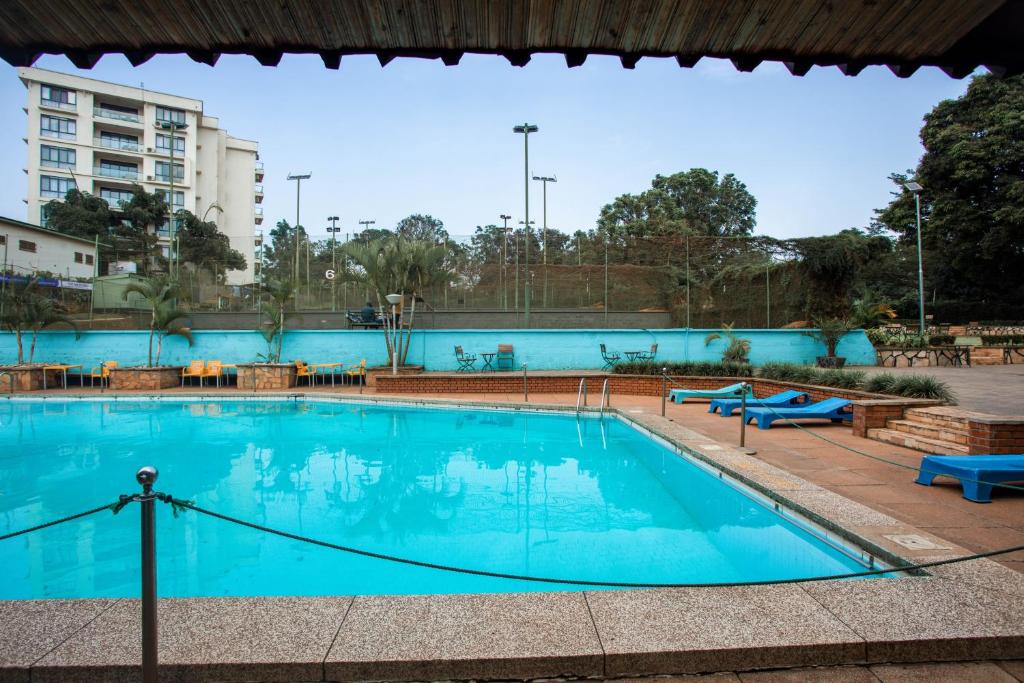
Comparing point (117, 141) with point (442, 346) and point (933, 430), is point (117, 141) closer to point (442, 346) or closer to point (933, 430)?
point (442, 346)

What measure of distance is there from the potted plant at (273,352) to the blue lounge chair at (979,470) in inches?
607

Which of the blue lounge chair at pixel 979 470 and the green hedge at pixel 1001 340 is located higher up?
the green hedge at pixel 1001 340

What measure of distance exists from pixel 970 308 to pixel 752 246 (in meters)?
22.1

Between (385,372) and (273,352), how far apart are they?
4.02 metres

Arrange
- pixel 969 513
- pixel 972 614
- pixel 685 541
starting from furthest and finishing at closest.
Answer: pixel 685 541
pixel 969 513
pixel 972 614

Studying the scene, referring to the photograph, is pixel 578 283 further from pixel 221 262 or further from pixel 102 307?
pixel 102 307

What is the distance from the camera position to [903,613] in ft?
8.58

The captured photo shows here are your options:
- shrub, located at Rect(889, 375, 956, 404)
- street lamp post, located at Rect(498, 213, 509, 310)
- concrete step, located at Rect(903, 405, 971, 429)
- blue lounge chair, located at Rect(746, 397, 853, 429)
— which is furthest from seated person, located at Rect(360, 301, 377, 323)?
concrete step, located at Rect(903, 405, 971, 429)

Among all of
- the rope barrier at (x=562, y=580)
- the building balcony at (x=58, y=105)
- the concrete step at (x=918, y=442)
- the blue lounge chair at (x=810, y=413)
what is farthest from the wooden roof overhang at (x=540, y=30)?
the building balcony at (x=58, y=105)

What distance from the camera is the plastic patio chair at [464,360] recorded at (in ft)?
54.1

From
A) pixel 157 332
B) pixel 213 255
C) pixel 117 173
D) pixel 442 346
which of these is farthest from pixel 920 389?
pixel 117 173

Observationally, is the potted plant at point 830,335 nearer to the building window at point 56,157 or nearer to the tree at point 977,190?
the tree at point 977,190

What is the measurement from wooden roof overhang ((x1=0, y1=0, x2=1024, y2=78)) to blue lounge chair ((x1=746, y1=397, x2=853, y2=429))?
640 cm

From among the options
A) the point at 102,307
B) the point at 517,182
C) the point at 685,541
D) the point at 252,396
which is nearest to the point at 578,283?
Result: the point at 517,182
